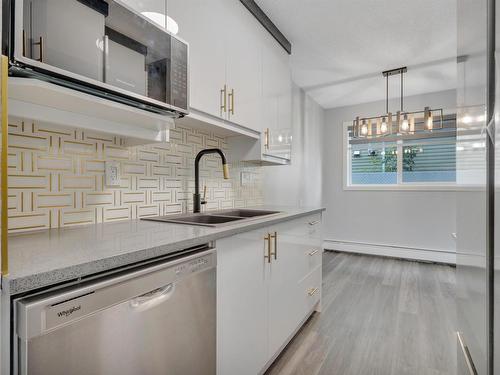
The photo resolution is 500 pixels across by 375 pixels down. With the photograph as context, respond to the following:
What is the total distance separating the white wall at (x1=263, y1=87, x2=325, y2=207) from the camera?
10.6ft

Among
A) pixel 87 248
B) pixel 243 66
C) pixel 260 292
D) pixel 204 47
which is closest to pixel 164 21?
pixel 204 47

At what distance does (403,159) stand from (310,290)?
323cm

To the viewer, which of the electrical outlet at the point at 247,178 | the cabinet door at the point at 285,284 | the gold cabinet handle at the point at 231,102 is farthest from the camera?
the electrical outlet at the point at 247,178

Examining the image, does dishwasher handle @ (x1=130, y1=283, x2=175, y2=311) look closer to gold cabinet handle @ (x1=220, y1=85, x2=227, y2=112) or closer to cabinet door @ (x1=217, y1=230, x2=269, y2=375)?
cabinet door @ (x1=217, y1=230, x2=269, y2=375)

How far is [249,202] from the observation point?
2643 mm

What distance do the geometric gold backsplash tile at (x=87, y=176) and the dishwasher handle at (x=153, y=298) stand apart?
633mm

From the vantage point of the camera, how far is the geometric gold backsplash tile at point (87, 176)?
1.08 m

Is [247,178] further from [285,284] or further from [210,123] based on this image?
[285,284]

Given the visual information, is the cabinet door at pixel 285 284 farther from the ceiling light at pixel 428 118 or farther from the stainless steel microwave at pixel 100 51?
the ceiling light at pixel 428 118

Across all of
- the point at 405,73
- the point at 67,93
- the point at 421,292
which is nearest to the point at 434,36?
the point at 405,73

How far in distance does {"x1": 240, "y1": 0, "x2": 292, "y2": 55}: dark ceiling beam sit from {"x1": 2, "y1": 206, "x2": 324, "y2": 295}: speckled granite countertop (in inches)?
66.7

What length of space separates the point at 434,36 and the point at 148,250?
3120 mm

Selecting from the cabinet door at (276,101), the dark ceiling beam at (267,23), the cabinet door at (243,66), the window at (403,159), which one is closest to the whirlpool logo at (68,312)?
the cabinet door at (243,66)

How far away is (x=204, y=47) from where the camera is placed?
5.16ft
